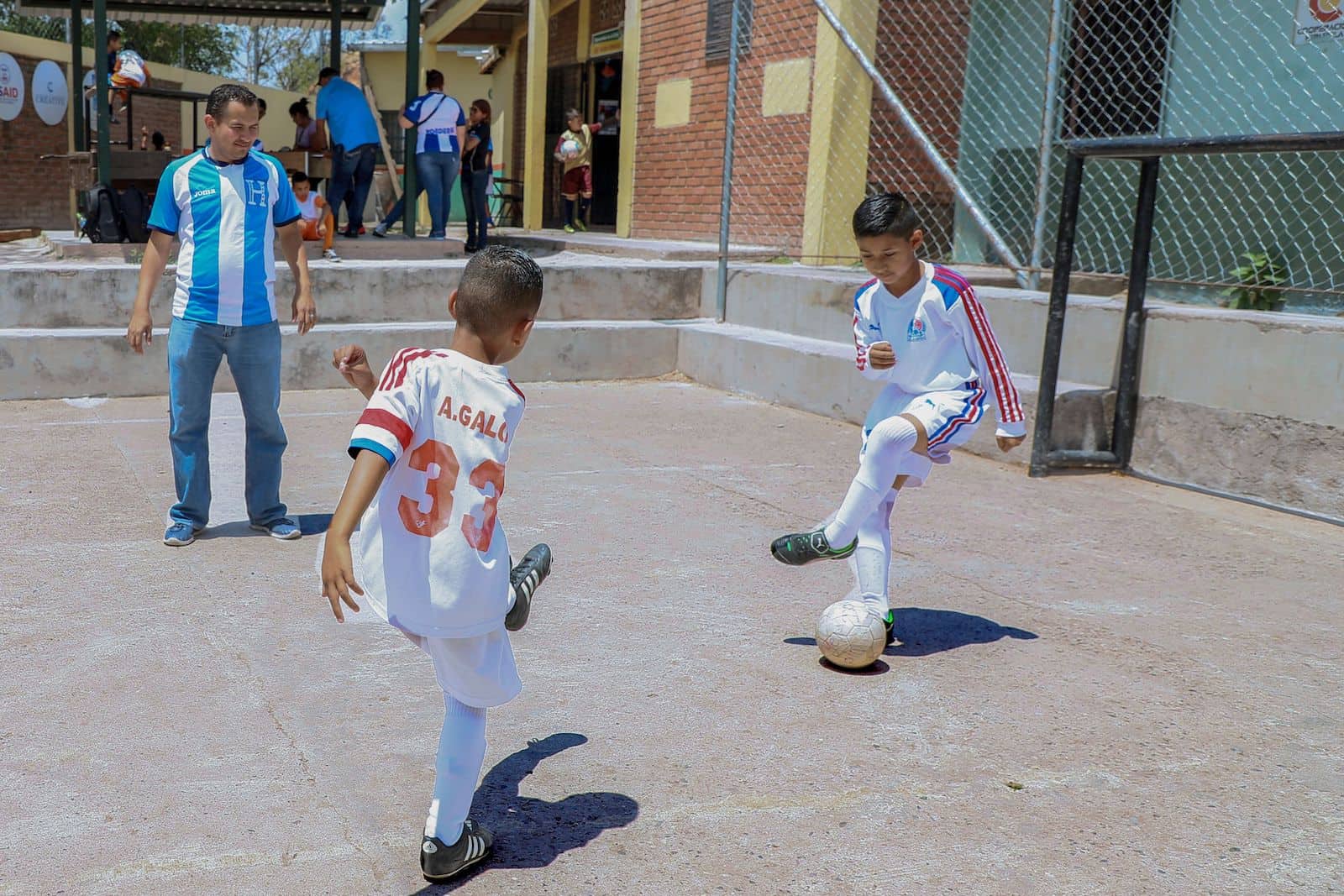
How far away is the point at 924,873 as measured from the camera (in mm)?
2844

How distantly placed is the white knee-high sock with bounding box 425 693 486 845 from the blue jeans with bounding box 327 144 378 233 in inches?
418

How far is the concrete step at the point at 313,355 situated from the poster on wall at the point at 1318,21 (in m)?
5.04

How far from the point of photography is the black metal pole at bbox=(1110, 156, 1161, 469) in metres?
7.18

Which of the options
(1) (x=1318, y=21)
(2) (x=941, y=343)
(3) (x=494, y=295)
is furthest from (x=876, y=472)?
(1) (x=1318, y=21)

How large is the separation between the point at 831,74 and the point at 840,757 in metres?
9.18

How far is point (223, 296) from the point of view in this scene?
5.54 metres

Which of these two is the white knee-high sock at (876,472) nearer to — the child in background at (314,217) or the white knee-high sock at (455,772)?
the white knee-high sock at (455,772)

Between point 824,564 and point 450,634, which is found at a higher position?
point 450,634

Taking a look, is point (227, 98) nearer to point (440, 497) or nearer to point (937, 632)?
point (440, 497)

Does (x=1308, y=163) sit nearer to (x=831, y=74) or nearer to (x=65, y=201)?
(x=831, y=74)

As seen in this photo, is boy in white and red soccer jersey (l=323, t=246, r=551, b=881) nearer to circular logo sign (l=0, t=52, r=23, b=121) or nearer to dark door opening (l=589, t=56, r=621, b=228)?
dark door opening (l=589, t=56, r=621, b=228)

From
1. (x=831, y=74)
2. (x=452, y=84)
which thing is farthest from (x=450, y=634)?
(x=452, y=84)

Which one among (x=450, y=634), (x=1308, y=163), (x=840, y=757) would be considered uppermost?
(x=1308, y=163)

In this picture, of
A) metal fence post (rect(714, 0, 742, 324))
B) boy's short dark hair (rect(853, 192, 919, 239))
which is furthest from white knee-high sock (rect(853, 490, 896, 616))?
metal fence post (rect(714, 0, 742, 324))
